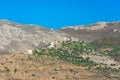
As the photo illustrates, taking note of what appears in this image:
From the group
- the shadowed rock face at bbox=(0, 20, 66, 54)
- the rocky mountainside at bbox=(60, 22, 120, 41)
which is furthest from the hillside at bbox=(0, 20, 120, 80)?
the rocky mountainside at bbox=(60, 22, 120, 41)

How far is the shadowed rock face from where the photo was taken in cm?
6894

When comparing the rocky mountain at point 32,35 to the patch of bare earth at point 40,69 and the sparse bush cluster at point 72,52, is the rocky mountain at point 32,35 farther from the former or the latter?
the patch of bare earth at point 40,69

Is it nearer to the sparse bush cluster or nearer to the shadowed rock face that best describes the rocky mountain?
the shadowed rock face

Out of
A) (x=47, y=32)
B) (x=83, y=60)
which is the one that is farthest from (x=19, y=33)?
(x=83, y=60)

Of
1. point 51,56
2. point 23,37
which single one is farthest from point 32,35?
point 51,56

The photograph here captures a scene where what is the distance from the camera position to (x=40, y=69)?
46.2m

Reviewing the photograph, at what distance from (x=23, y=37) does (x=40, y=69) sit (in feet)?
96.0

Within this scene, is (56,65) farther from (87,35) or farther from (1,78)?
(87,35)

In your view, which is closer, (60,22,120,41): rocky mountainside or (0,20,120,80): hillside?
(0,20,120,80): hillside

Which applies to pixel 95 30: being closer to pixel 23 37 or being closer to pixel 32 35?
pixel 32 35

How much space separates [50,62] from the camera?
49812 millimetres

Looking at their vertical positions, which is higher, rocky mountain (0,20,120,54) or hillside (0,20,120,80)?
rocky mountain (0,20,120,54)

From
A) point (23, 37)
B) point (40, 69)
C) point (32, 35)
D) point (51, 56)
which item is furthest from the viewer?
point (32, 35)

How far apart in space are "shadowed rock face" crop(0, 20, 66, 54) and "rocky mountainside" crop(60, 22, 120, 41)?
9234 mm
